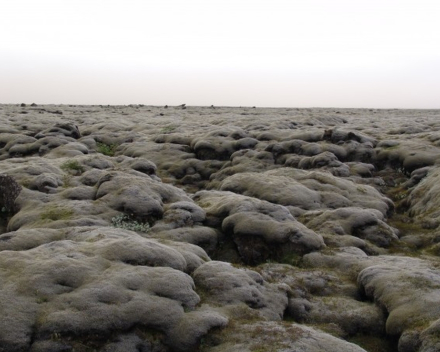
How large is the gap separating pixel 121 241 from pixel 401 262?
13.1m

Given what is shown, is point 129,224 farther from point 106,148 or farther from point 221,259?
point 106,148

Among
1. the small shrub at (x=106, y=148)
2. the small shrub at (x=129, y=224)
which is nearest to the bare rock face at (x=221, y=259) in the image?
the small shrub at (x=129, y=224)

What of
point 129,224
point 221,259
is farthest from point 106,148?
point 221,259

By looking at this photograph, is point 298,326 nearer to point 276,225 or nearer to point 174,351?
point 174,351

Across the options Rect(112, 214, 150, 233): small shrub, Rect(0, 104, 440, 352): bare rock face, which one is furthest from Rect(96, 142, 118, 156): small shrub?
Rect(112, 214, 150, 233): small shrub

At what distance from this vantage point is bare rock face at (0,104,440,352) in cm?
1313

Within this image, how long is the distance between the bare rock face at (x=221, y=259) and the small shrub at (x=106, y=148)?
465 inches

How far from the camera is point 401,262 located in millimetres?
20328

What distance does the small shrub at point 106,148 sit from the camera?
51.7 m

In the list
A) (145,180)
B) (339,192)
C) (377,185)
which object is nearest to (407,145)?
(377,185)

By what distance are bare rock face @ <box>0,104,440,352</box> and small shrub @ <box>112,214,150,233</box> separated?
6 cm

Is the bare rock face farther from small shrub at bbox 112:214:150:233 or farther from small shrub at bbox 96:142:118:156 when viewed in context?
small shrub at bbox 96:142:118:156

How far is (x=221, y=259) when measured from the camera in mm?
21594

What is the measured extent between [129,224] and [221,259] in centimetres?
518
